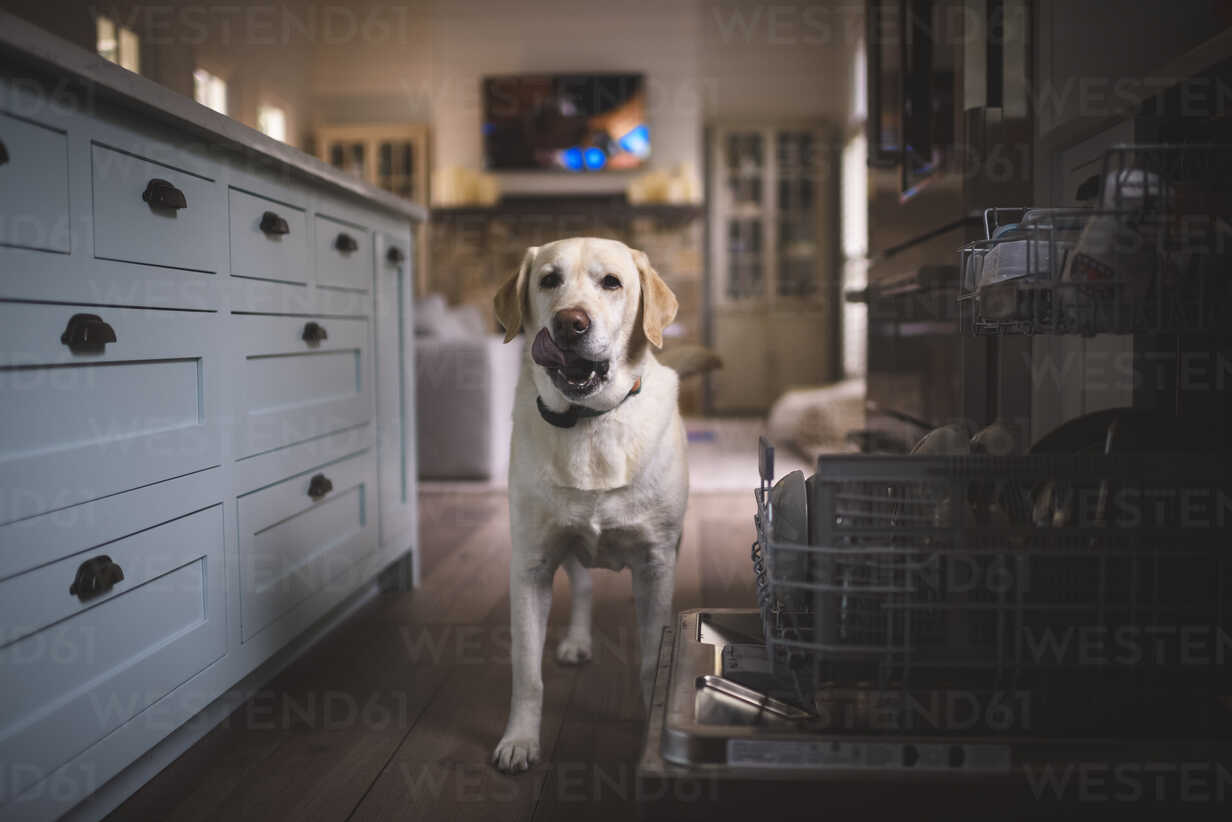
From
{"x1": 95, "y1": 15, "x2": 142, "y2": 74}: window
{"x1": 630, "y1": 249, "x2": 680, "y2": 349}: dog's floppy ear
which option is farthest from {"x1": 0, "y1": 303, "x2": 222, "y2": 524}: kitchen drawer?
{"x1": 95, "y1": 15, "x2": 142, "y2": 74}: window

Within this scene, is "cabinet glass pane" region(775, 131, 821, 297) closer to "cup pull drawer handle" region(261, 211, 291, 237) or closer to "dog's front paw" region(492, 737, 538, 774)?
"cup pull drawer handle" region(261, 211, 291, 237)

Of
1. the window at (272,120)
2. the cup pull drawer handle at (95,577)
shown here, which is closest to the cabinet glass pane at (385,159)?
the window at (272,120)

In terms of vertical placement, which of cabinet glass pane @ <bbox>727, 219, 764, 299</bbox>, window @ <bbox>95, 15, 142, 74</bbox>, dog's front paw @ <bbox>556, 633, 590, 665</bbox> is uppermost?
window @ <bbox>95, 15, 142, 74</bbox>

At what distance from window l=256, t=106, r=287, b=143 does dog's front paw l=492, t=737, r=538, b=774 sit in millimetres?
6158

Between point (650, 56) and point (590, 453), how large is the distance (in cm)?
669

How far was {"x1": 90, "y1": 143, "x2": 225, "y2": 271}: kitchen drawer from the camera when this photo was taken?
1135 mm

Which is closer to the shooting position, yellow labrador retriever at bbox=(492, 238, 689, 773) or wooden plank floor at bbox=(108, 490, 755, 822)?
wooden plank floor at bbox=(108, 490, 755, 822)

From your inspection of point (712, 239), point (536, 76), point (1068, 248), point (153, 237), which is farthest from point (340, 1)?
point (1068, 248)

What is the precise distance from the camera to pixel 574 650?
1.76m

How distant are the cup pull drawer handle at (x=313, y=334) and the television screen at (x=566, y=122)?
19.2 feet

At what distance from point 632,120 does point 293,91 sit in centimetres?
287

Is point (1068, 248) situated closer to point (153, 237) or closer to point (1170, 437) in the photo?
point (1170, 437)

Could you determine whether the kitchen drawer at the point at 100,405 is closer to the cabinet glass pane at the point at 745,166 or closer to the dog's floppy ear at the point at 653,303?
the dog's floppy ear at the point at 653,303

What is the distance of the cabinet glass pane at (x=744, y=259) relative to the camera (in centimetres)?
754
